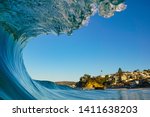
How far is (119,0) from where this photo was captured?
59.0ft

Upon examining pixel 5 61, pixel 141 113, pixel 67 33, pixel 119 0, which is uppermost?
pixel 119 0

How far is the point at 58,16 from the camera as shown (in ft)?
60.9

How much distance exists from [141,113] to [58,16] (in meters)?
7.26

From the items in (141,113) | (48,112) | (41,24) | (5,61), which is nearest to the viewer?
(48,112)

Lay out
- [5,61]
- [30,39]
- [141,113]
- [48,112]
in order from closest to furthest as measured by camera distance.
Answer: [48,112], [141,113], [5,61], [30,39]

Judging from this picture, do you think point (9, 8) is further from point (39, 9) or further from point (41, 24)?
point (41, 24)

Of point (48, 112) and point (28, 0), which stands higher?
point (28, 0)

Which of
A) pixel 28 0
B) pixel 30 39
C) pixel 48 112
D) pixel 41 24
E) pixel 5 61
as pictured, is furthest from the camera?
pixel 30 39

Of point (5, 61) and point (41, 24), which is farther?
point (41, 24)

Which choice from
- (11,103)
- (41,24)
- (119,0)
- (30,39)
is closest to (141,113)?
(11,103)

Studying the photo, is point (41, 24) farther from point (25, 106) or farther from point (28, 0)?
point (25, 106)

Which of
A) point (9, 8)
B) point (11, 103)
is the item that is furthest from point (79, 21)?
point (11, 103)

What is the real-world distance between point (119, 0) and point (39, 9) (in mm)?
3548

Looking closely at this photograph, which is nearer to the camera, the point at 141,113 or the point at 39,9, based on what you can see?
the point at 141,113
